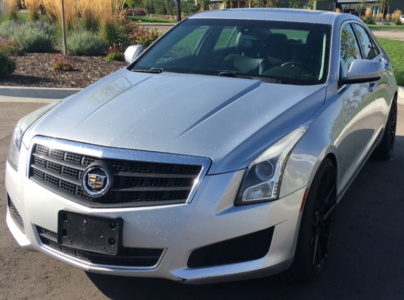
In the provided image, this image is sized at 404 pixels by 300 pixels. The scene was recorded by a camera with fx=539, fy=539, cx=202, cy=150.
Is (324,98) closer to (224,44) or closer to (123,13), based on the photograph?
(224,44)

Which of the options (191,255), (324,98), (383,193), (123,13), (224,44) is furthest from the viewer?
(123,13)

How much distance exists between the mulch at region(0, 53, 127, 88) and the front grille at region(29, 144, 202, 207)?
7.59 metres

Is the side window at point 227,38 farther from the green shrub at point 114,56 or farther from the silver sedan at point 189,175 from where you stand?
the green shrub at point 114,56

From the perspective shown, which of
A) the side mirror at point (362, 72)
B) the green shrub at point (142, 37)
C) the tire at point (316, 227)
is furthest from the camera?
the green shrub at point (142, 37)

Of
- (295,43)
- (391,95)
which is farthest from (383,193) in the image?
(295,43)

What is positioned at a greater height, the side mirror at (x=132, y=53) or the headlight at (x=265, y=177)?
the side mirror at (x=132, y=53)

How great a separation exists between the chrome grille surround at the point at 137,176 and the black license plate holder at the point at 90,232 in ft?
0.28

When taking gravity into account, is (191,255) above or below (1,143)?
above

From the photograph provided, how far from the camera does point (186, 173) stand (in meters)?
2.89

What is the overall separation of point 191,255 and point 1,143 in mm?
4596

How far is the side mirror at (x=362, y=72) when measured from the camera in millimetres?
4078

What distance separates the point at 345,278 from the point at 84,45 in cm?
1124

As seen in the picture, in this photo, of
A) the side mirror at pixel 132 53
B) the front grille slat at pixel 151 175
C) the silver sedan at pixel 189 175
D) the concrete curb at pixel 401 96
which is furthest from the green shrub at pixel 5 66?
the front grille slat at pixel 151 175

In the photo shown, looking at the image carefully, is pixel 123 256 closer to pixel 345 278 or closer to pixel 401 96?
pixel 345 278
